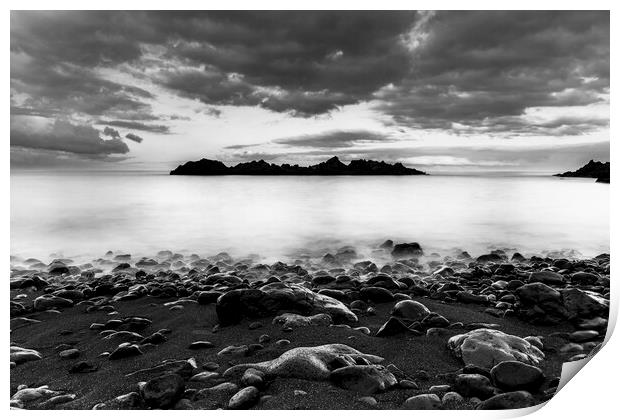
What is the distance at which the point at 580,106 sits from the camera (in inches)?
174

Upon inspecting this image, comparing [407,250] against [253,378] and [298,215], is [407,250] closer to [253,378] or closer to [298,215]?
[298,215]

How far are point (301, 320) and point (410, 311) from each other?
839 millimetres

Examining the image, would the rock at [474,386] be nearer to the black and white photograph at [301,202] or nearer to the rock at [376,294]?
the black and white photograph at [301,202]

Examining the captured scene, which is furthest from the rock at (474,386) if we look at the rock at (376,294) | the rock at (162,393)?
the rock at (162,393)

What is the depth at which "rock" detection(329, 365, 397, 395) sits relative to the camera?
2434 millimetres

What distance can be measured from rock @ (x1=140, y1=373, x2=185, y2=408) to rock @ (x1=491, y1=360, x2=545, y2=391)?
5.85ft

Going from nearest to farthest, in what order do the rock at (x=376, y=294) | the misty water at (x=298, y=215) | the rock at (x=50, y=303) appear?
the rock at (x=376, y=294) < the rock at (x=50, y=303) < the misty water at (x=298, y=215)

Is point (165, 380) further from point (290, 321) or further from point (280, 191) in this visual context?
point (280, 191)

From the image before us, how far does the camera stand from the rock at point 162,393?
7.95ft

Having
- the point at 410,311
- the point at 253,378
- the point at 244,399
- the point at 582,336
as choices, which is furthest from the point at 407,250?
the point at 244,399

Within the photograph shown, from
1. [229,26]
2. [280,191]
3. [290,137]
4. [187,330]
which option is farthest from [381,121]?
[187,330]

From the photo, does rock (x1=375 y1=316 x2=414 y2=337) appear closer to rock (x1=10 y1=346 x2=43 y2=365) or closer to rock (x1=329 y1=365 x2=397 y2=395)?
rock (x1=329 y1=365 x2=397 y2=395)

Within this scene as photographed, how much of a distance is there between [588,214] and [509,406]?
10.8ft

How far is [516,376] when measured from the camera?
2439mm
